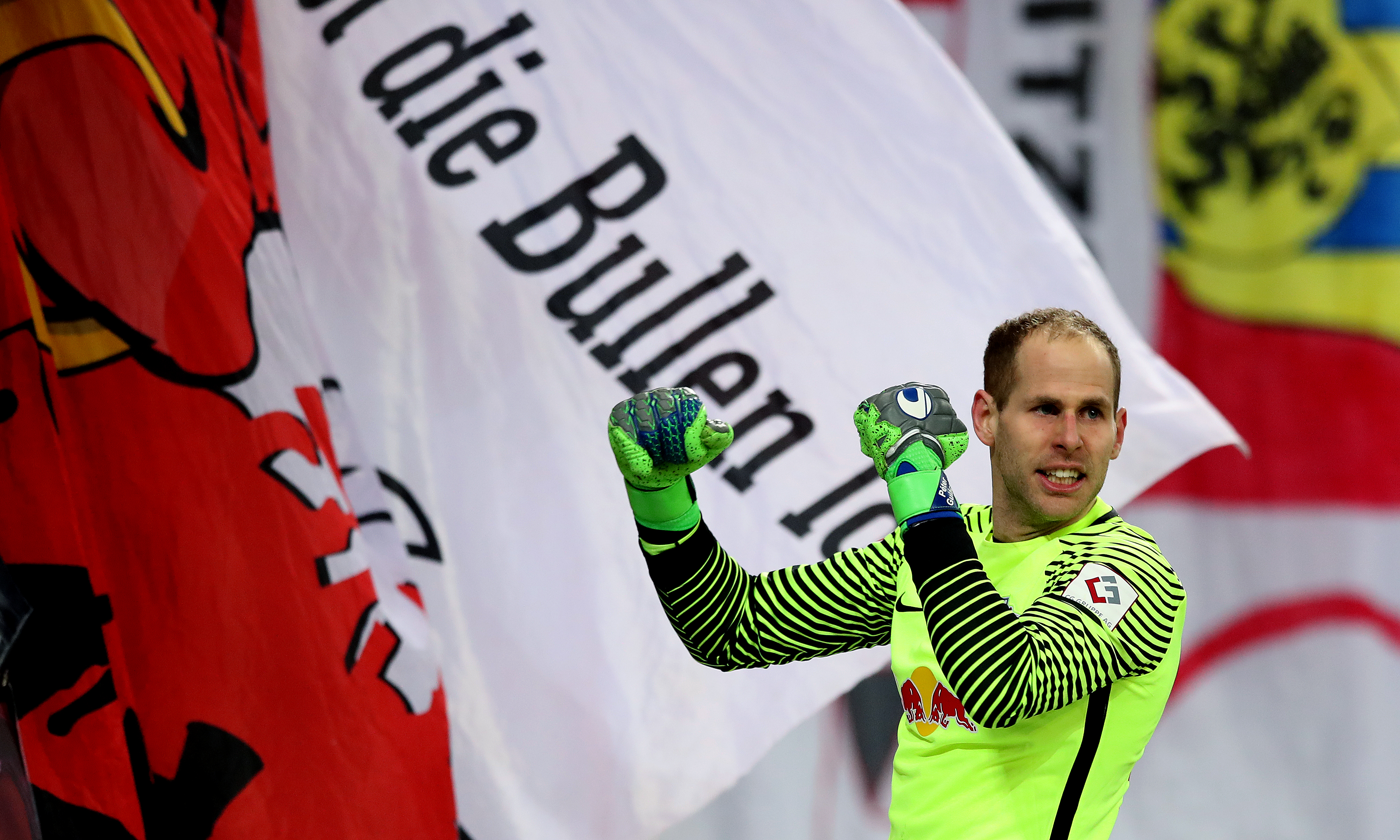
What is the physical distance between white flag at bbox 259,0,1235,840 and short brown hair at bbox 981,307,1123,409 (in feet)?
2.88

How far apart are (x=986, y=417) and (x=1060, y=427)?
0.12 metres

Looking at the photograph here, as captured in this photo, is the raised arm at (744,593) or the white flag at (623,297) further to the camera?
the white flag at (623,297)

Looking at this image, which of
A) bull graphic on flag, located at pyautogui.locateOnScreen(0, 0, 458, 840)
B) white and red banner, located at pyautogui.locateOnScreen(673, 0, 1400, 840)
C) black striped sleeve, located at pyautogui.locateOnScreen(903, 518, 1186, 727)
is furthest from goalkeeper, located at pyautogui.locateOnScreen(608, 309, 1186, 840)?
white and red banner, located at pyautogui.locateOnScreen(673, 0, 1400, 840)

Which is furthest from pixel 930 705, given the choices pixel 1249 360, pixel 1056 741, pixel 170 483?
pixel 1249 360

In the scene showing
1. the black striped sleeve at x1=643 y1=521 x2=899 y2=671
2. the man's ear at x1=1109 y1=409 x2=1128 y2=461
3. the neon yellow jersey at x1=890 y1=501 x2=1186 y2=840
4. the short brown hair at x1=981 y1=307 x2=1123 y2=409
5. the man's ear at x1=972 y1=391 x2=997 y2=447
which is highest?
the short brown hair at x1=981 y1=307 x2=1123 y2=409

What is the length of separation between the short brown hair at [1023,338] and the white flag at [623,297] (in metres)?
0.88

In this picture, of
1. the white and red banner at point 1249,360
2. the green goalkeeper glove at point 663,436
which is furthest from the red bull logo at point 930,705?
the white and red banner at point 1249,360

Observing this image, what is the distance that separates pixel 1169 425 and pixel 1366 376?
2.65 ft

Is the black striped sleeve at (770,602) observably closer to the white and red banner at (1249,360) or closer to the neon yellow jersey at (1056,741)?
the neon yellow jersey at (1056,741)

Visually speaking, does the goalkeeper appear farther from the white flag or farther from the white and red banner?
the white and red banner

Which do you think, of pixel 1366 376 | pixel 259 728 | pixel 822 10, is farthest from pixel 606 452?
pixel 1366 376

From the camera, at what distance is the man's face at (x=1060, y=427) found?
55.6 inches

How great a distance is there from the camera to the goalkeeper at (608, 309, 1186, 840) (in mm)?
1266

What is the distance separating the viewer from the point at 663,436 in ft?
4.83
